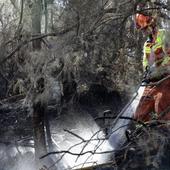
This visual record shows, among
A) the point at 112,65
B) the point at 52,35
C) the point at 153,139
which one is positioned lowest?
the point at 153,139

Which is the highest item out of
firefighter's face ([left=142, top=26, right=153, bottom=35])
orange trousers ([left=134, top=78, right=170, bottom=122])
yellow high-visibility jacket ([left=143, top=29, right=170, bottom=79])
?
firefighter's face ([left=142, top=26, right=153, bottom=35])

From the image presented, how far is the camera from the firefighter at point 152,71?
5.12m

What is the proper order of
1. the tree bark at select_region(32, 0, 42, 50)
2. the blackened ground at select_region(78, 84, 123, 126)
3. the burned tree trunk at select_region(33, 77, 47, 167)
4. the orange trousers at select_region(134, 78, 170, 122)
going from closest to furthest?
1. the tree bark at select_region(32, 0, 42, 50)
2. the orange trousers at select_region(134, 78, 170, 122)
3. the burned tree trunk at select_region(33, 77, 47, 167)
4. the blackened ground at select_region(78, 84, 123, 126)

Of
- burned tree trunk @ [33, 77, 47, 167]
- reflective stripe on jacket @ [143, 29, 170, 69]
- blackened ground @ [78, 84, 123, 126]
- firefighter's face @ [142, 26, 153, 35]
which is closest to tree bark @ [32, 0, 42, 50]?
burned tree trunk @ [33, 77, 47, 167]

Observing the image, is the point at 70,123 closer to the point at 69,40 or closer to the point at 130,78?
the point at 130,78

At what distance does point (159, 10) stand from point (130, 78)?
2.28m

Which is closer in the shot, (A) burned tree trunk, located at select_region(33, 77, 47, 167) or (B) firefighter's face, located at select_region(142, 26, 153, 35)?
(B) firefighter's face, located at select_region(142, 26, 153, 35)

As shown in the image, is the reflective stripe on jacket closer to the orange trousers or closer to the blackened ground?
the orange trousers

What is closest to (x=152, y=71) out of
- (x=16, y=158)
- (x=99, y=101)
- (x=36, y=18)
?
(x=36, y=18)

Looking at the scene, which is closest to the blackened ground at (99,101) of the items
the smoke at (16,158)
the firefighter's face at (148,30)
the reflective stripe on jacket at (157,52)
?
the smoke at (16,158)

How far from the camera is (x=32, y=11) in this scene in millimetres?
5996

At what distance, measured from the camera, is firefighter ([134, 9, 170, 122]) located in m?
5.12

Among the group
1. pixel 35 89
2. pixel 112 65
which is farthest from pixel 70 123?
pixel 35 89

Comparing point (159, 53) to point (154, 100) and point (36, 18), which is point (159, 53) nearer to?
point (154, 100)
